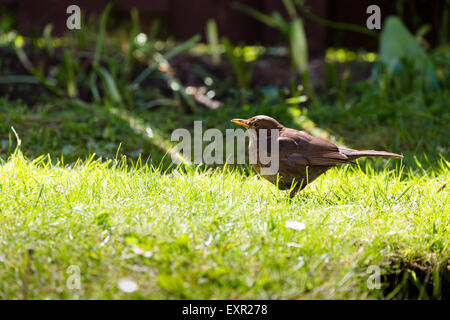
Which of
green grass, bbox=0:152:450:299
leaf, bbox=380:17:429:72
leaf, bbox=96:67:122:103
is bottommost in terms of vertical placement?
green grass, bbox=0:152:450:299

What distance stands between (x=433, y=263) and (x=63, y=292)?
1.88 metres

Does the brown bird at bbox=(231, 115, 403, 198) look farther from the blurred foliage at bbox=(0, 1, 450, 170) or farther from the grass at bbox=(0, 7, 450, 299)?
the blurred foliage at bbox=(0, 1, 450, 170)

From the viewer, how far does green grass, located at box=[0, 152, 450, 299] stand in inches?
104

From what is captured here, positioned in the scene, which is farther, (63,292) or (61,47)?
(61,47)

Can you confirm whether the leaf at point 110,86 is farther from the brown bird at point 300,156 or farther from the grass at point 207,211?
the brown bird at point 300,156

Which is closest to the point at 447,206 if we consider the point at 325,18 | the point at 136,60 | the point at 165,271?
the point at 165,271

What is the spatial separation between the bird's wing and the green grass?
0.78 ft

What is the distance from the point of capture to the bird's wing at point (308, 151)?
3639 mm

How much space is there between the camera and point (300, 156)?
144 inches

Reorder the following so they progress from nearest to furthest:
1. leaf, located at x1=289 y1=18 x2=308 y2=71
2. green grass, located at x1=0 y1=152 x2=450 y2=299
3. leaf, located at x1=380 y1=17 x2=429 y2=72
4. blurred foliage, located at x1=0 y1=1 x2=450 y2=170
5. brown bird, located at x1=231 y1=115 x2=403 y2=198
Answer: green grass, located at x1=0 y1=152 x2=450 y2=299 < brown bird, located at x1=231 y1=115 x2=403 y2=198 < blurred foliage, located at x1=0 y1=1 x2=450 y2=170 < leaf, located at x1=289 y1=18 x2=308 y2=71 < leaf, located at x1=380 y1=17 x2=429 y2=72

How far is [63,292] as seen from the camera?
8.52ft

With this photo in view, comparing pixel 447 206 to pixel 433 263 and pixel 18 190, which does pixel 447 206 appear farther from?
pixel 18 190

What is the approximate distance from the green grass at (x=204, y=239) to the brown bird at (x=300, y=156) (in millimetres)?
145

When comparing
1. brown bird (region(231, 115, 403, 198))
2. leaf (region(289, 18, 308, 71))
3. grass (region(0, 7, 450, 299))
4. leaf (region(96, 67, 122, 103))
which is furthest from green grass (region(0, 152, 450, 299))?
leaf (region(289, 18, 308, 71))
